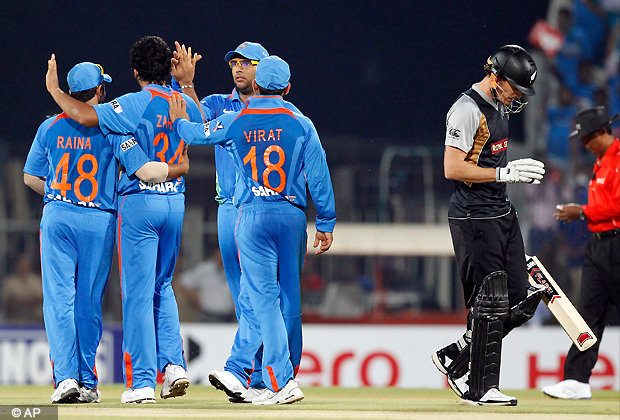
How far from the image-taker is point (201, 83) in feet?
32.0

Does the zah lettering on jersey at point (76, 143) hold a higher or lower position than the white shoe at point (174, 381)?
higher

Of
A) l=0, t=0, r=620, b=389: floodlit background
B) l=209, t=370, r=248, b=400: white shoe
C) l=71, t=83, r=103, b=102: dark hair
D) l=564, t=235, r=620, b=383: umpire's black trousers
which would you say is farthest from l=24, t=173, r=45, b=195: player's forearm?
l=0, t=0, r=620, b=389: floodlit background

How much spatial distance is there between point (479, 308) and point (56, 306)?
7.03 ft

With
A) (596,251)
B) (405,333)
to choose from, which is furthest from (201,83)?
(596,251)

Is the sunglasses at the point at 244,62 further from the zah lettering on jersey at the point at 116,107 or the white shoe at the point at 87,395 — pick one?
the white shoe at the point at 87,395

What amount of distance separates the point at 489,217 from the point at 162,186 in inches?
67.2

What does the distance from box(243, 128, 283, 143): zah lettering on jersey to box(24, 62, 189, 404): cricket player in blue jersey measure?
478mm

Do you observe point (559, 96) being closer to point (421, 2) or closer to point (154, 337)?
point (421, 2)

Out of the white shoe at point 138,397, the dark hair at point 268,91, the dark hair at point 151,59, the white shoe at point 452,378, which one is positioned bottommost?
the white shoe at point 138,397

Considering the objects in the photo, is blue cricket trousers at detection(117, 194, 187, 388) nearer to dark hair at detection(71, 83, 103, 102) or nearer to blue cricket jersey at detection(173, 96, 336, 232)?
blue cricket jersey at detection(173, 96, 336, 232)

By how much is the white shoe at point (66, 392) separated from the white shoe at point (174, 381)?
0.49 m

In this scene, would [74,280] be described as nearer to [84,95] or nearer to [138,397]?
[138,397]

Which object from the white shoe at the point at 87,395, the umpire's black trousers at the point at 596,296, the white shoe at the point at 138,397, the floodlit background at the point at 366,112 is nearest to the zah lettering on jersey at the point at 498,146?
the umpire's black trousers at the point at 596,296

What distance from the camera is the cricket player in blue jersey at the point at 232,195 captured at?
4914 millimetres
